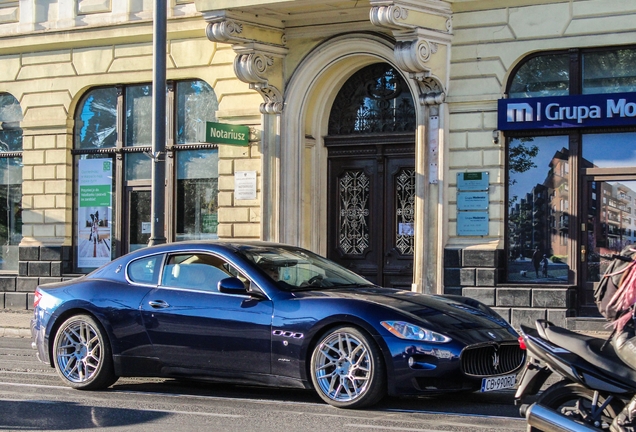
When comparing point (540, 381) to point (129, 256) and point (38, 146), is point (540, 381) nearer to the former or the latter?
point (129, 256)

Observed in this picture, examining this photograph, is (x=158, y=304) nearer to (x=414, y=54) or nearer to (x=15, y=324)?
(x=414, y=54)

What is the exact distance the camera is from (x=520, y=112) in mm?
17078

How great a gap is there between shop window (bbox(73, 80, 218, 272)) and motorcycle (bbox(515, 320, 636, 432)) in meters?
14.2

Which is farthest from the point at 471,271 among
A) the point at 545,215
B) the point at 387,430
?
the point at 387,430

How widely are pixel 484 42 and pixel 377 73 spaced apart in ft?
7.88

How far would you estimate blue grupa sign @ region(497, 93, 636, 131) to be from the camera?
1628cm

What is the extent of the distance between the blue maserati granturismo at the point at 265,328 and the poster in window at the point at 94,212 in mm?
10922

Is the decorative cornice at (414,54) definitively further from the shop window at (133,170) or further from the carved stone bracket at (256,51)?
the shop window at (133,170)

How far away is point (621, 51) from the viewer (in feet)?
54.7

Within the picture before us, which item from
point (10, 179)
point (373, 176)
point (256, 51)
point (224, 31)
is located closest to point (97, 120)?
point (10, 179)

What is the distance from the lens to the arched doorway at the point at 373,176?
1903 centimetres

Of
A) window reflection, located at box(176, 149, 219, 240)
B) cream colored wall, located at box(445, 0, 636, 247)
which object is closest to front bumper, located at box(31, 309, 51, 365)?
cream colored wall, located at box(445, 0, 636, 247)

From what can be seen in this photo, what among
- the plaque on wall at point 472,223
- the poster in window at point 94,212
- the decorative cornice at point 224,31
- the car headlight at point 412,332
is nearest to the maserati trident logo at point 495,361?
the car headlight at point 412,332

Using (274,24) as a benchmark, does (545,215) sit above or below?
below
